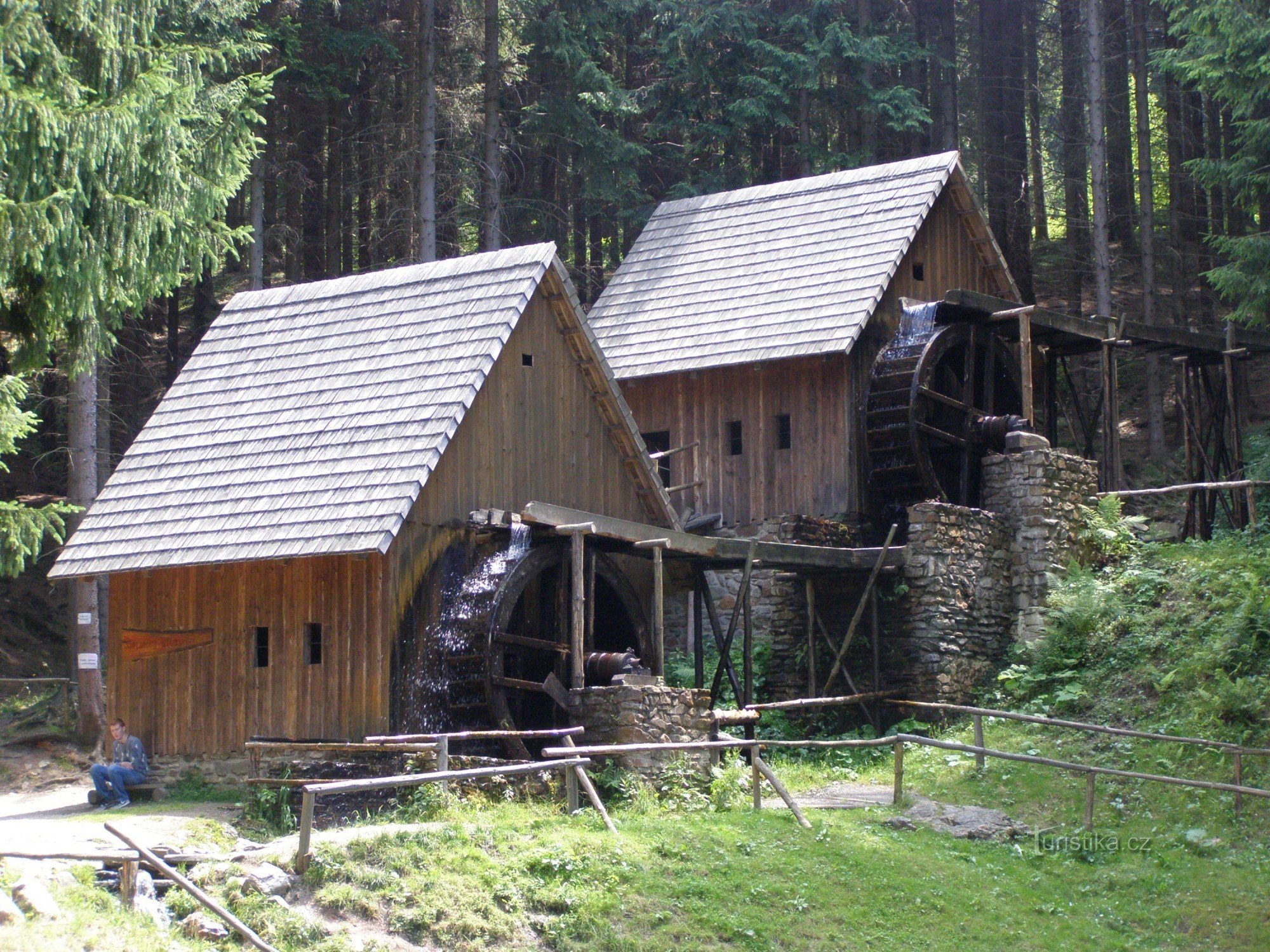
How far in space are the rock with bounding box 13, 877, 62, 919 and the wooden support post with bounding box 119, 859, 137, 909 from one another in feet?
1.36

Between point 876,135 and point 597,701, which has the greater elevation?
point 876,135

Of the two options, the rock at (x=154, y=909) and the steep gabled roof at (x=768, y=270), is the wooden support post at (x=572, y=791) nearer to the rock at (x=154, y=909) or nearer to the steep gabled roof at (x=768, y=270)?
the rock at (x=154, y=909)

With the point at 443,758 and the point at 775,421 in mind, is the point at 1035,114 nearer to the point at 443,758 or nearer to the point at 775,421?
the point at 775,421

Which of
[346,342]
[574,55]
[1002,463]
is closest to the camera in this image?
[346,342]

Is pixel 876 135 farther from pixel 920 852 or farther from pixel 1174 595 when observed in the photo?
pixel 920 852

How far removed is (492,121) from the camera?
94.9 ft

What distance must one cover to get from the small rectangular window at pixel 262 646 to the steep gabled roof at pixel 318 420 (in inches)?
42.9

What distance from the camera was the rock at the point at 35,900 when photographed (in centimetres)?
1017

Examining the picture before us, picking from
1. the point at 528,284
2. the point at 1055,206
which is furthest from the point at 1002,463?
the point at 1055,206

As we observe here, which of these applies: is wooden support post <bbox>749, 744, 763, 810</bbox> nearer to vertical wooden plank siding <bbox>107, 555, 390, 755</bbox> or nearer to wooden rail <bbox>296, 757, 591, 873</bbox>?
wooden rail <bbox>296, 757, 591, 873</bbox>

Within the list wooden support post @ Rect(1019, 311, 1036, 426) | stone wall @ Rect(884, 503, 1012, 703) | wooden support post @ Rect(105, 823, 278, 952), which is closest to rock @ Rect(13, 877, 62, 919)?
wooden support post @ Rect(105, 823, 278, 952)

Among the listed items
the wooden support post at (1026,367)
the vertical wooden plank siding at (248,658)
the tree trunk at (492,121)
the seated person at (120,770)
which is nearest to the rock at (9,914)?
the vertical wooden plank siding at (248,658)

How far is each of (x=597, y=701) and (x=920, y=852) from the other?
3.71m

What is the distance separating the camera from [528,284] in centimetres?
1812
